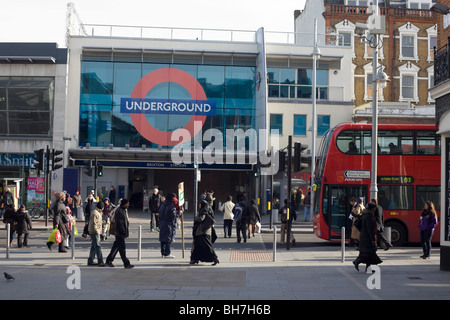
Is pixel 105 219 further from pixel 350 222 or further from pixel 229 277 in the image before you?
pixel 229 277

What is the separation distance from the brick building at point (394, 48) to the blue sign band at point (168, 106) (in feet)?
38.7

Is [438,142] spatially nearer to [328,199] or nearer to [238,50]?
[328,199]

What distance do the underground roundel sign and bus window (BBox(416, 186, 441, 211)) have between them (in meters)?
20.3

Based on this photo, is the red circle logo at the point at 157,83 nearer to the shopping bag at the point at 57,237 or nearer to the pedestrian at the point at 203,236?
the shopping bag at the point at 57,237

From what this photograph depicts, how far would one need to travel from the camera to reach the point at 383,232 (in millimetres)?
18297

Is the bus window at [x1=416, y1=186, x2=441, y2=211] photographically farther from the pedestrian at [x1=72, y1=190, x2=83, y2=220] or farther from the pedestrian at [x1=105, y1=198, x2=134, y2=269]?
the pedestrian at [x1=72, y1=190, x2=83, y2=220]

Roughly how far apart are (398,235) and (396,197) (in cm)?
126

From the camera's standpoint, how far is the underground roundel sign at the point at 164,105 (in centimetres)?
3859

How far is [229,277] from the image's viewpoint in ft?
43.1

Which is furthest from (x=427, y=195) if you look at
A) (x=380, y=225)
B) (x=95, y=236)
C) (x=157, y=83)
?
(x=157, y=83)

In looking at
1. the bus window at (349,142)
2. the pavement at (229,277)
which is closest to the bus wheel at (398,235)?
the pavement at (229,277)

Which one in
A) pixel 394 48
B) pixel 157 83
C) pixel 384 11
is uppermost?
pixel 384 11

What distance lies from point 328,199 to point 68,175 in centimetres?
2074
